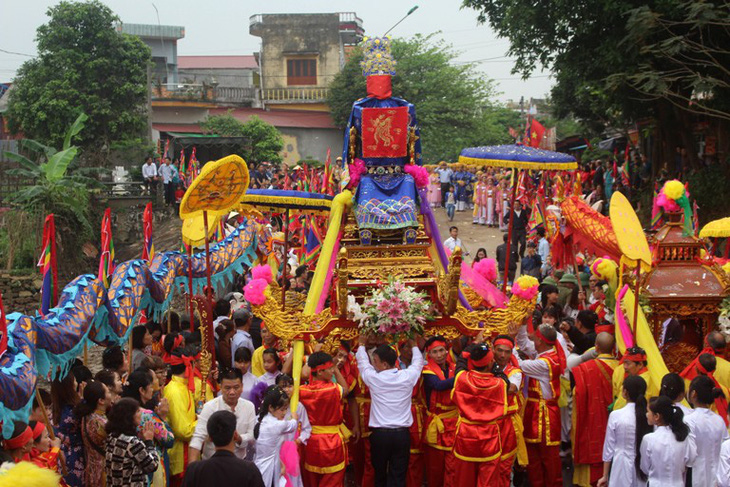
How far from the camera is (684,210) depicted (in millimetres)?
8562

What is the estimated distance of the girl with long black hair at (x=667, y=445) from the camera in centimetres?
Answer: 618

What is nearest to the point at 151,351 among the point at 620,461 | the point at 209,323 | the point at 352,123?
the point at 209,323

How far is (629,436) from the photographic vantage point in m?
6.67

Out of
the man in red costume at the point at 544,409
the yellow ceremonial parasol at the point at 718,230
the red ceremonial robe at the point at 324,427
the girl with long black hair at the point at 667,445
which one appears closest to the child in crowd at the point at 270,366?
the red ceremonial robe at the point at 324,427

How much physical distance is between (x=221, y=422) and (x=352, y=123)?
520cm

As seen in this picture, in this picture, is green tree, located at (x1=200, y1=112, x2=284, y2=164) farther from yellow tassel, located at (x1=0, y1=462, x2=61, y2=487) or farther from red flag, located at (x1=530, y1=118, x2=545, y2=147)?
yellow tassel, located at (x1=0, y1=462, x2=61, y2=487)

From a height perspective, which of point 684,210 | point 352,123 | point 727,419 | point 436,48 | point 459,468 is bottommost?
point 459,468

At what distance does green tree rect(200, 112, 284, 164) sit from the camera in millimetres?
32438

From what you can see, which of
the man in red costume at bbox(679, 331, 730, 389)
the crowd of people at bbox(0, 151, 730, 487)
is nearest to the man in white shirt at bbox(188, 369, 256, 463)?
the crowd of people at bbox(0, 151, 730, 487)

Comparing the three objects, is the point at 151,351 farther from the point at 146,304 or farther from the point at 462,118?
the point at 462,118

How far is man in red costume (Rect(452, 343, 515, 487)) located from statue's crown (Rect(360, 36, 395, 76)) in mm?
3607

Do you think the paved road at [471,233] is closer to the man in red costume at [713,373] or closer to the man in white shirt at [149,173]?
the man in white shirt at [149,173]

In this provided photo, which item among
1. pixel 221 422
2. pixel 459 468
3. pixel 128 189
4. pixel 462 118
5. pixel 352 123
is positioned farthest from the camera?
pixel 462 118

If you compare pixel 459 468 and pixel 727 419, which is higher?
pixel 727 419
